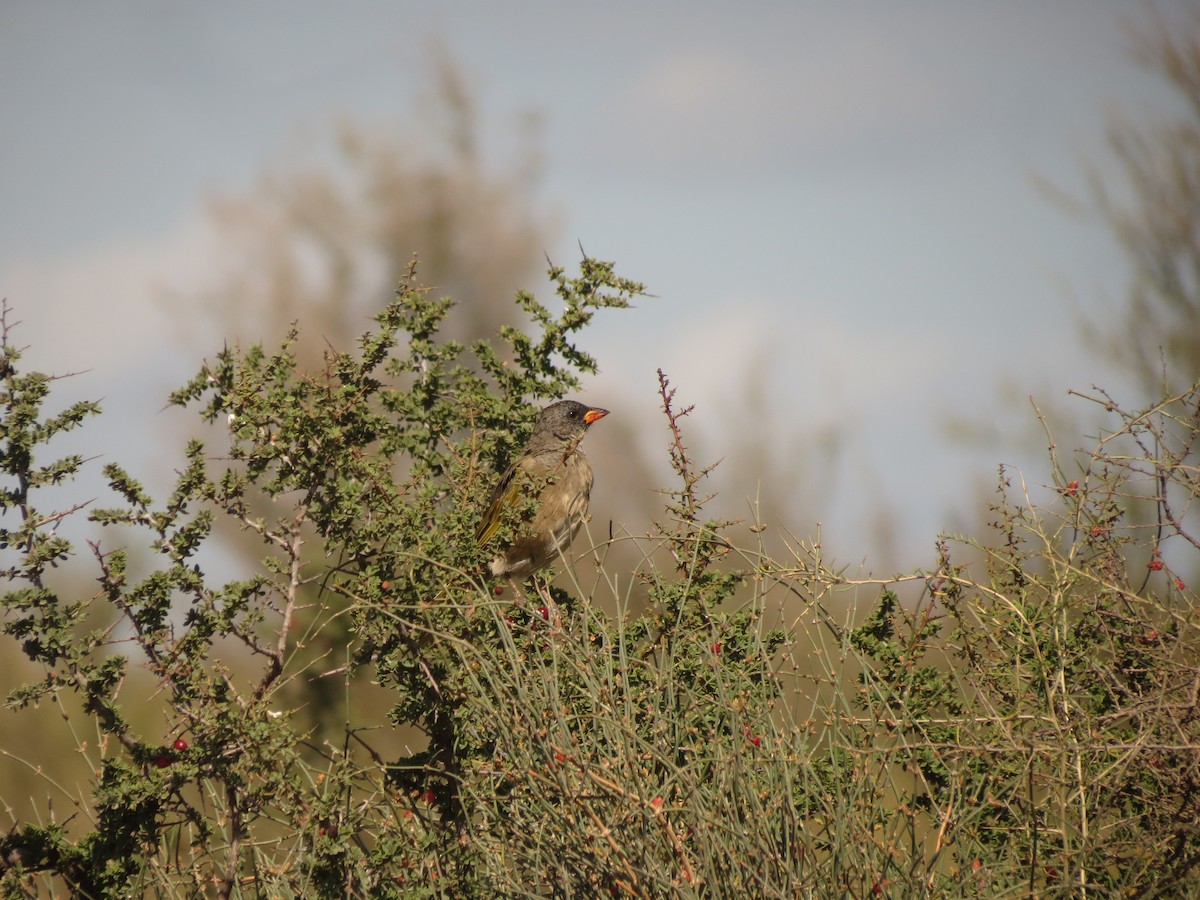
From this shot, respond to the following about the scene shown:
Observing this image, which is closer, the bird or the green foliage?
the green foliage

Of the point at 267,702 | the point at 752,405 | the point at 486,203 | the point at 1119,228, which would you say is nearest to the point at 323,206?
the point at 486,203

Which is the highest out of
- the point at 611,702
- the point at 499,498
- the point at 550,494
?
the point at 550,494

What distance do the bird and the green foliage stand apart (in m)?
0.35

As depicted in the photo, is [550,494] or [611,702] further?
[550,494]

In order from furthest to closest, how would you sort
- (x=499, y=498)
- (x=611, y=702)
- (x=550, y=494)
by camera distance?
(x=550, y=494)
(x=499, y=498)
(x=611, y=702)

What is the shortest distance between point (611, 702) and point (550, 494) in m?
2.58

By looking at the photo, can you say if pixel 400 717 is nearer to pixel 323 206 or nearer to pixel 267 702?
pixel 267 702

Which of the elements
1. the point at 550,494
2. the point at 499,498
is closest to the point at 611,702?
the point at 499,498

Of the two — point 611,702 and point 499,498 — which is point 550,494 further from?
point 611,702

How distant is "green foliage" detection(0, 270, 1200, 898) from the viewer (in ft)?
7.91

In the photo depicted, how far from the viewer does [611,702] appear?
254 centimetres

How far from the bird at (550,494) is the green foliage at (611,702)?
353 mm

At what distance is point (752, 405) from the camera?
12719 millimetres

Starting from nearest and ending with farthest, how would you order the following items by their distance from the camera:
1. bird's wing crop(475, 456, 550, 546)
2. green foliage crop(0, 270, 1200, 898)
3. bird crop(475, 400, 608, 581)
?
green foliage crop(0, 270, 1200, 898)
bird's wing crop(475, 456, 550, 546)
bird crop(475, 400, 608, 581)
